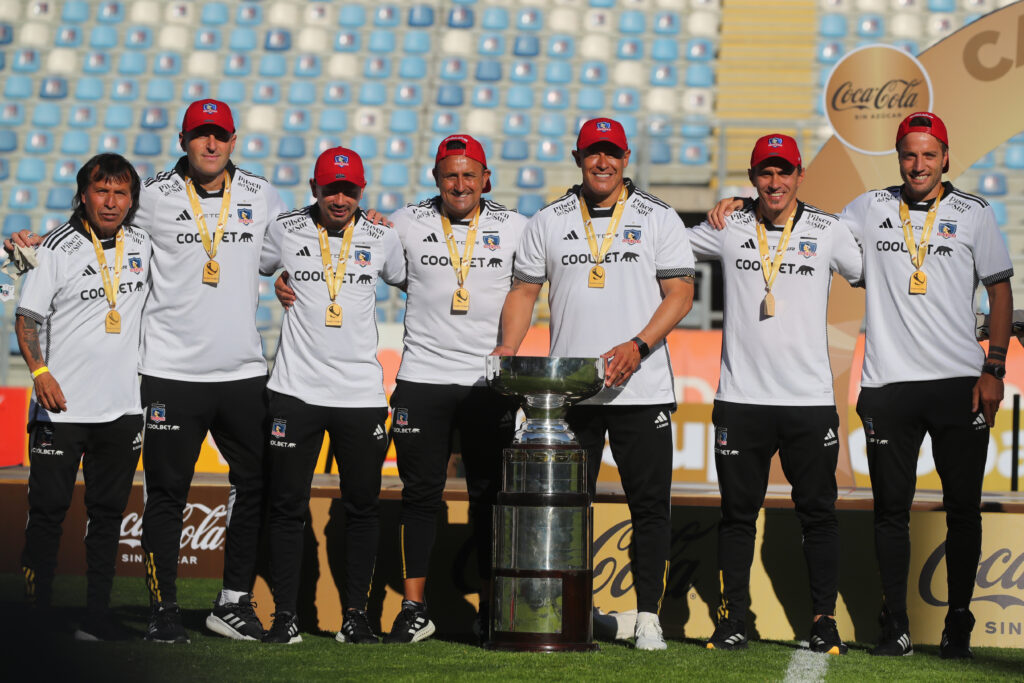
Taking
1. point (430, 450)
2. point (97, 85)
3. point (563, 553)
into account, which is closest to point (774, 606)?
point (563, 553)

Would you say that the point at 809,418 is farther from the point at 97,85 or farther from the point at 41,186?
the point at 97,85

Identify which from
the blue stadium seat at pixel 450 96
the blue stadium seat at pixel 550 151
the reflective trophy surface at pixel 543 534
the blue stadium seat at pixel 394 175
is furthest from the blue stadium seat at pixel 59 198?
the reflective trophy surface at pixel 543 534

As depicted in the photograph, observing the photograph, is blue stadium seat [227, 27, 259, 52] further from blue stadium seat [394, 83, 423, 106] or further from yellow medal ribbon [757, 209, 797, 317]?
yellow medal ribbon [757, 209, 797, 317]

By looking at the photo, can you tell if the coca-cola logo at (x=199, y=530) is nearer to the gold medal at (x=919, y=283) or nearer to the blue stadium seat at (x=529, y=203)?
the gold medal at (x=919, y=283)

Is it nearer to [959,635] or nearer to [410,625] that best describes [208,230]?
[410,625]

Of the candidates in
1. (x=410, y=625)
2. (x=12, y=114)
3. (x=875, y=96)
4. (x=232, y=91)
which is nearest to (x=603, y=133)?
→ (x=410, y=625)

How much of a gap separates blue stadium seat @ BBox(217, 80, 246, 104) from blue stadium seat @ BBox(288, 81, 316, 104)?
1.79ft

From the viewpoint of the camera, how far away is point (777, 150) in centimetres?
453

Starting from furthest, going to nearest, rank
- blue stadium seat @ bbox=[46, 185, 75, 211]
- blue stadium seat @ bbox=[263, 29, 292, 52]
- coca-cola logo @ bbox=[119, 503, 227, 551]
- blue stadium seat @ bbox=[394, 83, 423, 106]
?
1. blue stadium seat @ bbox=[263, 29, 292, 52]
2. blue stadium seat @ bbox=[394, 83, 423, 106]
3. blue stadium seat @ bbox=[46, 185, 75, 211]
4. coca-cola logo @ bbox=[119, 503, 227, 551]

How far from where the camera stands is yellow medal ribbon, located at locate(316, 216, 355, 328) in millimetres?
4578

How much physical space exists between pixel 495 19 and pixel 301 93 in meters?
2.49

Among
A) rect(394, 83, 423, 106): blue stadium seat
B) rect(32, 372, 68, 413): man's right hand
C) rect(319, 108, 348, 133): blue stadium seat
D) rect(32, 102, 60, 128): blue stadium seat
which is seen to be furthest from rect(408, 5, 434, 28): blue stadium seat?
rect(32, 372, 68, 413): man's right hand

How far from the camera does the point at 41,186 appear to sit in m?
13.7

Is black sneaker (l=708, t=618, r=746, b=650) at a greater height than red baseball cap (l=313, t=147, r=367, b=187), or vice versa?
red baseball cap (l=313, t=147, r=367, b=187)
